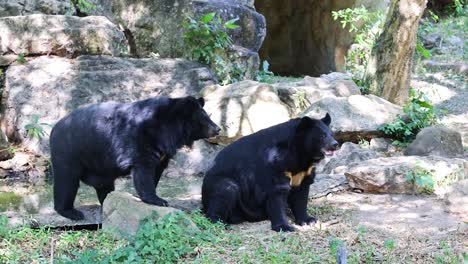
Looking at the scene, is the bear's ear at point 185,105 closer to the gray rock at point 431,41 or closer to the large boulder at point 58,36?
the large boulder at point 58,36

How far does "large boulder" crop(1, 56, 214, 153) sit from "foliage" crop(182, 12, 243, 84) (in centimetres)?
55

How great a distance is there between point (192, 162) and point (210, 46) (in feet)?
9.72

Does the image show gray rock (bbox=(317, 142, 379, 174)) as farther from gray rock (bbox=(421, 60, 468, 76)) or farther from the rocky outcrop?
the rocky outcrop

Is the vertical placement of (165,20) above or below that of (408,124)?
above

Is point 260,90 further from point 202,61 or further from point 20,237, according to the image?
point 20,237

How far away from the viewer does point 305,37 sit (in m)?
22.3

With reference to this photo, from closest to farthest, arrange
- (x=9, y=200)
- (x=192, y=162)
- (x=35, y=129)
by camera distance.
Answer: (x=9, y=200) → (x=35, y=129) → (x=192, y=162)

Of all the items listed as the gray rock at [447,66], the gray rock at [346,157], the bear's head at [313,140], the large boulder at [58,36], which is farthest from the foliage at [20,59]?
the gray rock at [447,66]

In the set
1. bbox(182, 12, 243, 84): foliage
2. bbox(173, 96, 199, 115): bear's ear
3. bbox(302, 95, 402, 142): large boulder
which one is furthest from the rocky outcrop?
bbox(173, 96, 199, 115): bear's ear

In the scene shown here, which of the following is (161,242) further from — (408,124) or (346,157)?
(408,124)

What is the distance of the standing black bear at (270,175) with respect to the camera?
6105 millimetres

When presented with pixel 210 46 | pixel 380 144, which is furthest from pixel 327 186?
pixel 210 46

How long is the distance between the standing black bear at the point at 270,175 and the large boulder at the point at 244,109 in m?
3.20

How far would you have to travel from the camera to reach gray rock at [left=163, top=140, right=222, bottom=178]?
9.36 m
